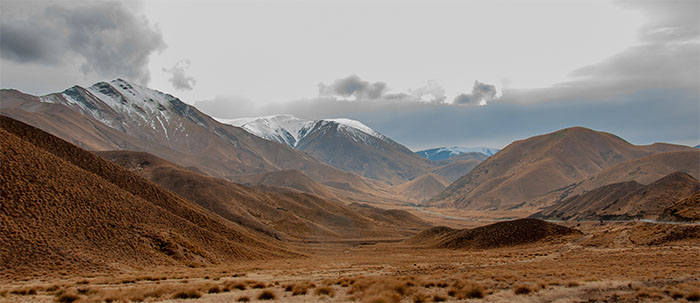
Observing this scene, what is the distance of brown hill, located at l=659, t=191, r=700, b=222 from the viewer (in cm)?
5779

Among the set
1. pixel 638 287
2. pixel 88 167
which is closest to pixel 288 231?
pixel 88 167

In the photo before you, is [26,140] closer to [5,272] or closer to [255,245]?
[5,272]

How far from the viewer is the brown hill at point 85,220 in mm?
39094

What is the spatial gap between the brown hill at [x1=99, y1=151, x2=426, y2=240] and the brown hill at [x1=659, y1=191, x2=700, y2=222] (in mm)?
67036

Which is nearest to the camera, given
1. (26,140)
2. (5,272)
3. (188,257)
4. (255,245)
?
(5,272)

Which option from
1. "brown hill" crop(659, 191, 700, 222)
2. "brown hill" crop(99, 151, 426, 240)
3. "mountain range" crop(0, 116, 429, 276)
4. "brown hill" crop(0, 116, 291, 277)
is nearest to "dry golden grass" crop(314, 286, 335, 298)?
"brown hill" crop(0, 116, 291, 277)

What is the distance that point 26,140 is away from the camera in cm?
5531

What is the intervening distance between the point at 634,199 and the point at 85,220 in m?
133

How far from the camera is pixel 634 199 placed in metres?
119

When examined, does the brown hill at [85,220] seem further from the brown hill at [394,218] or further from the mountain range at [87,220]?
the brown hill at [394,218]

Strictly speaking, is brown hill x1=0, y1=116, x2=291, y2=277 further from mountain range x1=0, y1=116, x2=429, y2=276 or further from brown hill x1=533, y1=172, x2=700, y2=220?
brown hill x1=533, y1=172, x2=700, y2=220

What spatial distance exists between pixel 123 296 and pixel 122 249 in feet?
94.0

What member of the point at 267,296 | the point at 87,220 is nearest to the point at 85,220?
the point at 87,220

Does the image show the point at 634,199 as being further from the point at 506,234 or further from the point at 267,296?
the point at 267,296
